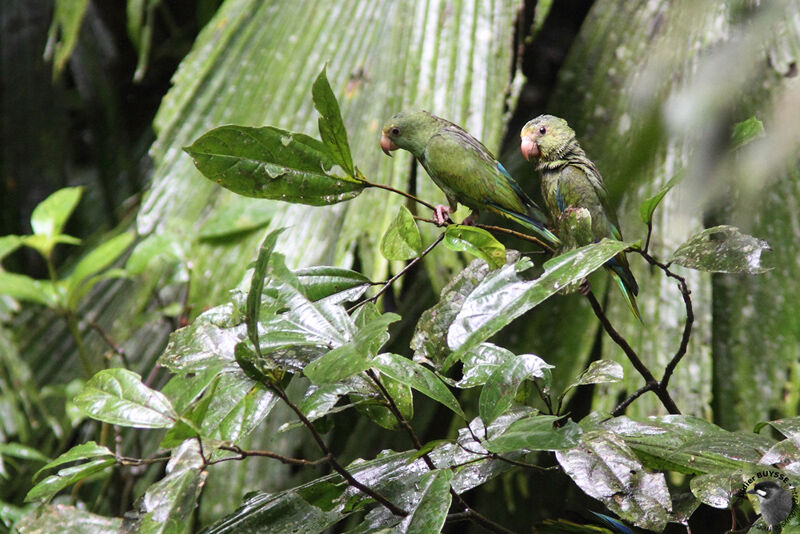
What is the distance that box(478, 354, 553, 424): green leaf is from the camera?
316mm

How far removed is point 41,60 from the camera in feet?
5.40

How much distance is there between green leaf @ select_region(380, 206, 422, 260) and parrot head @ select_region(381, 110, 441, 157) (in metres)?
0.19

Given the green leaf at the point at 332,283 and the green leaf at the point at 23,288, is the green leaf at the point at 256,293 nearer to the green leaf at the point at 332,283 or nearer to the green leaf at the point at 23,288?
the green leaf at the point at 332,283

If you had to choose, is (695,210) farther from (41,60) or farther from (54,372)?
(41,60)

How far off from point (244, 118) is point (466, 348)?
31.1 inches

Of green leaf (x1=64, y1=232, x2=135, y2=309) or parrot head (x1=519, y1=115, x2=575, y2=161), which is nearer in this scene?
parrot head (x1=519, y1=115, x2=575, y2=161)

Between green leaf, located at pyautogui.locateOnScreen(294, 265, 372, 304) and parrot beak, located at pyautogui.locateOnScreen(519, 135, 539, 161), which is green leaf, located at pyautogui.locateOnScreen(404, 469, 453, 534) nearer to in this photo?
green leaf, located at pyautogui.locateOnScreen(294, 265, 372, 304)

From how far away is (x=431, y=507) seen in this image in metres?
0.30

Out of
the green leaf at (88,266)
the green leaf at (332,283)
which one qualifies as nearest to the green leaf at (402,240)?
the green leaf at (332,283)

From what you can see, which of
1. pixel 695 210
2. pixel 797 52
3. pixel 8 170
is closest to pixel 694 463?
pixel 695 210

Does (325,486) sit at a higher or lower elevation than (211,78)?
lower

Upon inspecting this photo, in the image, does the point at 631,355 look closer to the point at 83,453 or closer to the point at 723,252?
the point at 723,252

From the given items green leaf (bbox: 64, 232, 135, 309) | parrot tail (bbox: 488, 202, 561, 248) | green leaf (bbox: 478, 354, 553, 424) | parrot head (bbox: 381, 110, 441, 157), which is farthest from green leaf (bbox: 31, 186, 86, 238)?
green leaf (bbox: 478, 354, 553, 424)

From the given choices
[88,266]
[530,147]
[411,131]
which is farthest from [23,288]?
[530,147]
